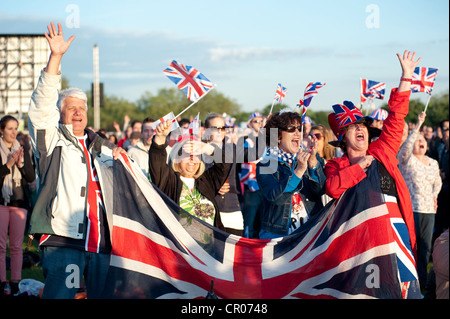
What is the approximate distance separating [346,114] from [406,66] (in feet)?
1.97

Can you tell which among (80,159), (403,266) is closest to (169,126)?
(80,159)

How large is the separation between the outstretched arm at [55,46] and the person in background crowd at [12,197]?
3.33 m

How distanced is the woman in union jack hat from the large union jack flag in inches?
1.1

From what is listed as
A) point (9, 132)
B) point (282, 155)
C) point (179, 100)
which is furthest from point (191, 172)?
point (179, 100)

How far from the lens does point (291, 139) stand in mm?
5098

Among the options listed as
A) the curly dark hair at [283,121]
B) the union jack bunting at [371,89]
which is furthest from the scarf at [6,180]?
the union jack bunting at [371,89]

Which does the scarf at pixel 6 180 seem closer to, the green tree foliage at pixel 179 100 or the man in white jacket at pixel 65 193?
the man in white jacket at pixel 65 193

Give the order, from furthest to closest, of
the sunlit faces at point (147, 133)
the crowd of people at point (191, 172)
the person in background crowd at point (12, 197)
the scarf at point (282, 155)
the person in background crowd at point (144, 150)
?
1. the sunlit faces at point (147, 133)
2. the person in background crowd at point (144, 150)
3. the person in background crowd at point (12, 197)
4. the scarf at point (282, 155)
5. the crowd of people at point (191, 172)

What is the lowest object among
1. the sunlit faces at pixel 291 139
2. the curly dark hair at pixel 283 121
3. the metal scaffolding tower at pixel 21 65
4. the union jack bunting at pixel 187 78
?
the sunlit faces at pixel 291 139

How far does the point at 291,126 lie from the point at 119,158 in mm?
1475

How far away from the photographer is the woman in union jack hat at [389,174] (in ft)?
14.9

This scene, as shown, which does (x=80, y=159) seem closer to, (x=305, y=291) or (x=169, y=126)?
(x=169, y=126)
